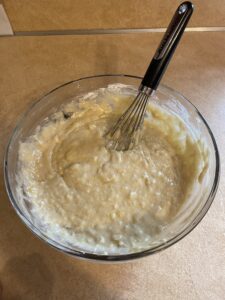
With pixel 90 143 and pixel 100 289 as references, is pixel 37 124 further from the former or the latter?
pixel 100 289

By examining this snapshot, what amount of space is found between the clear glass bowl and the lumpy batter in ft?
0.07

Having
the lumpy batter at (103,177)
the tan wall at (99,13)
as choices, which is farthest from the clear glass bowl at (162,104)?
the tan wall at (99,13)

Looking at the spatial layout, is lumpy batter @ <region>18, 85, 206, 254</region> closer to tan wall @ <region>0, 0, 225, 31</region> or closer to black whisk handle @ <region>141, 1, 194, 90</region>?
black whisk handle @ <region>141, 1, 194, 90</region>

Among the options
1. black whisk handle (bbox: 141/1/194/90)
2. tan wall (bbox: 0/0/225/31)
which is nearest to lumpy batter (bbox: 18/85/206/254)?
black whisk handle (bbox: 141/1/194/90)

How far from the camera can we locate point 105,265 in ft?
2.39

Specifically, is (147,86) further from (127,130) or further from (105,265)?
(105,265)

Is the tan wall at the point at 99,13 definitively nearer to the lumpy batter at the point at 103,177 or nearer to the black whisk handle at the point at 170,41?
the lumpy batter at the point at 103,177

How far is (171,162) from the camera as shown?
0.82 m

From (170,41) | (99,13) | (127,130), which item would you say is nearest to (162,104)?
(127,130)

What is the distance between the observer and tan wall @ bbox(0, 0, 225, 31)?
1030mm

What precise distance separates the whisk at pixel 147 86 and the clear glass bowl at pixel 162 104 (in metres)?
0.12

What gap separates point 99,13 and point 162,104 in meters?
0.39

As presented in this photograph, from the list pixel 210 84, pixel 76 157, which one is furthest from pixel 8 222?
pixel 210 84

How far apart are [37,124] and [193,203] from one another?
0.43 m
